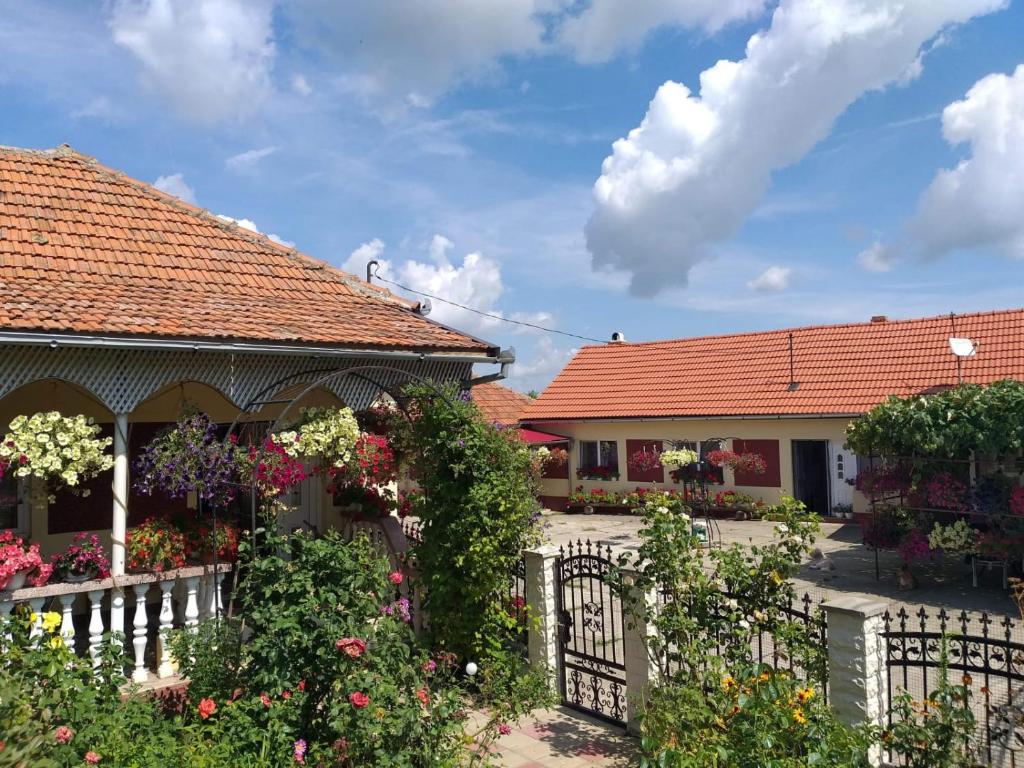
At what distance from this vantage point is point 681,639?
18.5ft

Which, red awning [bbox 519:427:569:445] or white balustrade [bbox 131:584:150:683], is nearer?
white balustrade [bbox 131:584:150:683]

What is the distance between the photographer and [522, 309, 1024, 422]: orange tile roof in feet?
66.4

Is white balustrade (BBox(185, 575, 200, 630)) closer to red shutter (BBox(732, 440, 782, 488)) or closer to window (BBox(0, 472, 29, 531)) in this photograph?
window (BBox(0, 472, 29, 531))

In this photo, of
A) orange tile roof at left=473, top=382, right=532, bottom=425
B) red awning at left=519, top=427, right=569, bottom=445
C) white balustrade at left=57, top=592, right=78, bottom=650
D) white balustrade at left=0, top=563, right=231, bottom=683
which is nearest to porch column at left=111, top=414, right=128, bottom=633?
white balustrade at left=0, top=563, right=231, bottom=683

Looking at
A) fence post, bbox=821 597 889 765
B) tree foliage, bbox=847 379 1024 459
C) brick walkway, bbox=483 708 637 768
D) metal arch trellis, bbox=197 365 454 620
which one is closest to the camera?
fence post, bbox=821 597 889 765

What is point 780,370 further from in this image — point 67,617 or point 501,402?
point 67,617

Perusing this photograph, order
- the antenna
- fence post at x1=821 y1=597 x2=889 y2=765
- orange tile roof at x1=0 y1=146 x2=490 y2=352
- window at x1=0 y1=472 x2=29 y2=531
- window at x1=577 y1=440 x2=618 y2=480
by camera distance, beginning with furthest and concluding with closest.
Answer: window at x1=577 y1=440 x2=618 y2=480 < the antenna < window at x1=0 y1=472 x2=29 y2=531 < orange tile roof at x1=0 y1=146 x2=490 y2=352 < fence post at x1=821 y1=597 x2=889 y2=765

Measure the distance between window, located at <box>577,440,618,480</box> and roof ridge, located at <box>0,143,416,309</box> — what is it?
52.3 feet

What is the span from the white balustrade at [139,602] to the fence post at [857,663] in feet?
16.0

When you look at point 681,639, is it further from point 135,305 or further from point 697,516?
point 697,516

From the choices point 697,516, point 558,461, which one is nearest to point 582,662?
point 697,516

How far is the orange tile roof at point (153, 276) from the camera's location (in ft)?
22.6

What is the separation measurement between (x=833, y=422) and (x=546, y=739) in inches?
662

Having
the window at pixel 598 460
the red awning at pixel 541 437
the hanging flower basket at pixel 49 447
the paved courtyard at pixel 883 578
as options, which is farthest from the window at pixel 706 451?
the hanging flower basket at pixel 49 447
